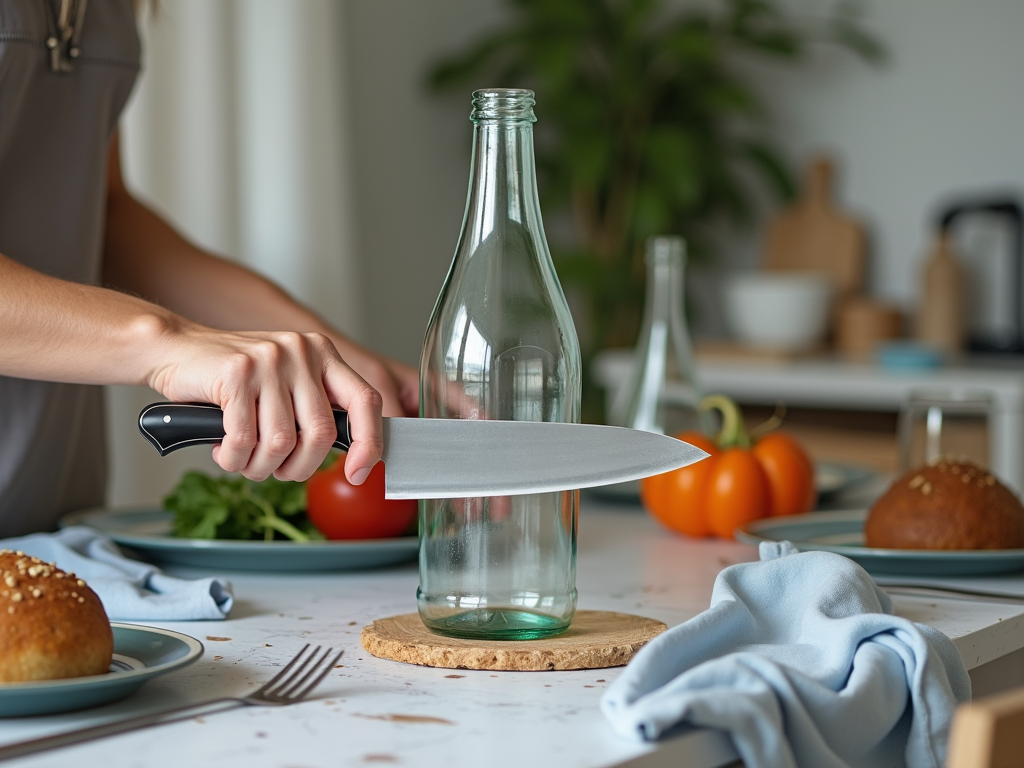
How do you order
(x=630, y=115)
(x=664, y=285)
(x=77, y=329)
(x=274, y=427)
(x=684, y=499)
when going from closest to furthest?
(x=274, y=427) → (x=77, y=329) → (x=684, y=499) → (x=664, y=285) → (x=630, y=115)

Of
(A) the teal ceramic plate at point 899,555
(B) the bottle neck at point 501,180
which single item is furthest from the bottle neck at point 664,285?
(B) the bottle neck at point 501,180

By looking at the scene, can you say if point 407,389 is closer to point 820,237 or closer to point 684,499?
point 684,499

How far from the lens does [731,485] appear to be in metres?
1.24

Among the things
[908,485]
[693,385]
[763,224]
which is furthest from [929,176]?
[908,485]

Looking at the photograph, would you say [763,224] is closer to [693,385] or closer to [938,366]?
[938,366]

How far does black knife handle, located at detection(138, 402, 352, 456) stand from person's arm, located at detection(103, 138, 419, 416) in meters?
0.45

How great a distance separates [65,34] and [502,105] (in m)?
0.48

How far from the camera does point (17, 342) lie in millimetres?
863

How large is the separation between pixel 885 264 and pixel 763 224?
36 cm

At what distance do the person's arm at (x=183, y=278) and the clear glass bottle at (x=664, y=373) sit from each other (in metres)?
0.36

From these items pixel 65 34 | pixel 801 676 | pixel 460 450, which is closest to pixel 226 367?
pixel 460 450

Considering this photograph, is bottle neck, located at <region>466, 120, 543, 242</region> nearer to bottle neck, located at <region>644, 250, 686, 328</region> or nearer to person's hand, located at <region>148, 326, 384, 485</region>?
person's hand, located at <region>148, 326, 384, 485</region>

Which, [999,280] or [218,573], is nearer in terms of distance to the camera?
[218,573]

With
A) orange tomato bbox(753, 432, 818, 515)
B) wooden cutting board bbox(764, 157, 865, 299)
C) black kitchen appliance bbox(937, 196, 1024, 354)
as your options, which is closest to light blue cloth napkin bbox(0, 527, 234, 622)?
orange tomato bbox(753, 432, 818, 515)
